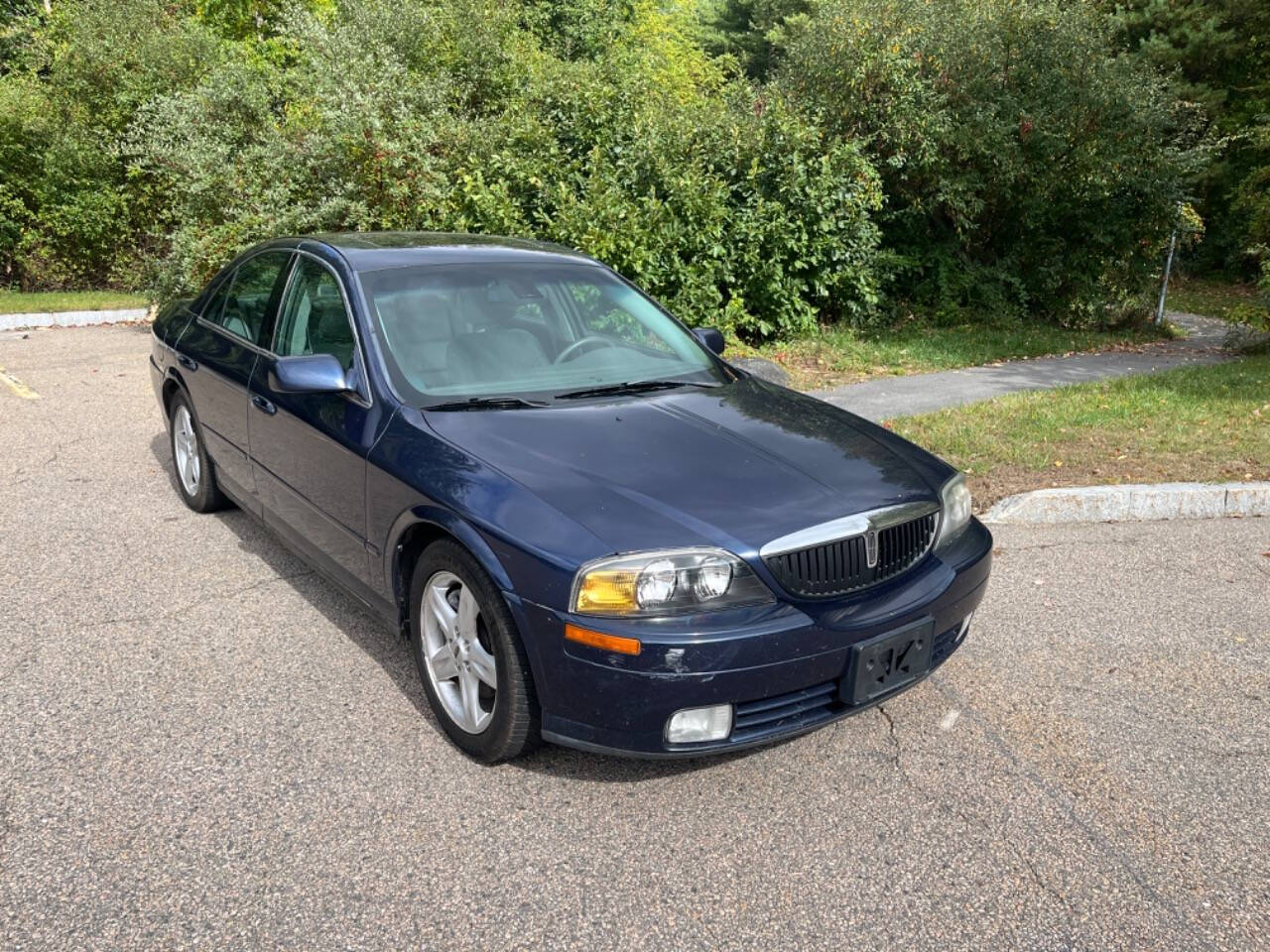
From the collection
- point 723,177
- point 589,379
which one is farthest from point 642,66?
point 589,379

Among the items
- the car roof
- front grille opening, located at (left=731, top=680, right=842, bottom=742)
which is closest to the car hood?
front grille opening, located at (left=731, top=680, right=842, bottom=742)

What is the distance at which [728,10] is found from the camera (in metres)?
41.4

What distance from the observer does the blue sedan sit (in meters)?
2.82

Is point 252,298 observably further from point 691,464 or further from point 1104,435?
point 1104,435

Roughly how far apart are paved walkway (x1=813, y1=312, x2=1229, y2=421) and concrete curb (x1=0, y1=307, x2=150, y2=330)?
10424 mm

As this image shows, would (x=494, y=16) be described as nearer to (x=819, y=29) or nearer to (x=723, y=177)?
(x=819, y=29)

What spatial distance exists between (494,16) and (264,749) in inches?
563

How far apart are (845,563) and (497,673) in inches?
42.5

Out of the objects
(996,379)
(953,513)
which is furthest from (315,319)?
(996,379)

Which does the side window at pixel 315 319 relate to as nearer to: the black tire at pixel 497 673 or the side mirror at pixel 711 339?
the black tire at pixel 497 673

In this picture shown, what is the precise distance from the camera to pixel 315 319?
13.9 feet

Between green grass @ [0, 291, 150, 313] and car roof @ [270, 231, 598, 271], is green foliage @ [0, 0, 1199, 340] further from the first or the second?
car roof @ [270, 231, 598, 271]

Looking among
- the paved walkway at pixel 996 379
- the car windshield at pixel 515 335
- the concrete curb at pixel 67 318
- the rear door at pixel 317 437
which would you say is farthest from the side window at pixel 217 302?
the concrete curb at pixel 67 318

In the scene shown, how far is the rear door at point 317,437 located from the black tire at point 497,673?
58cm
